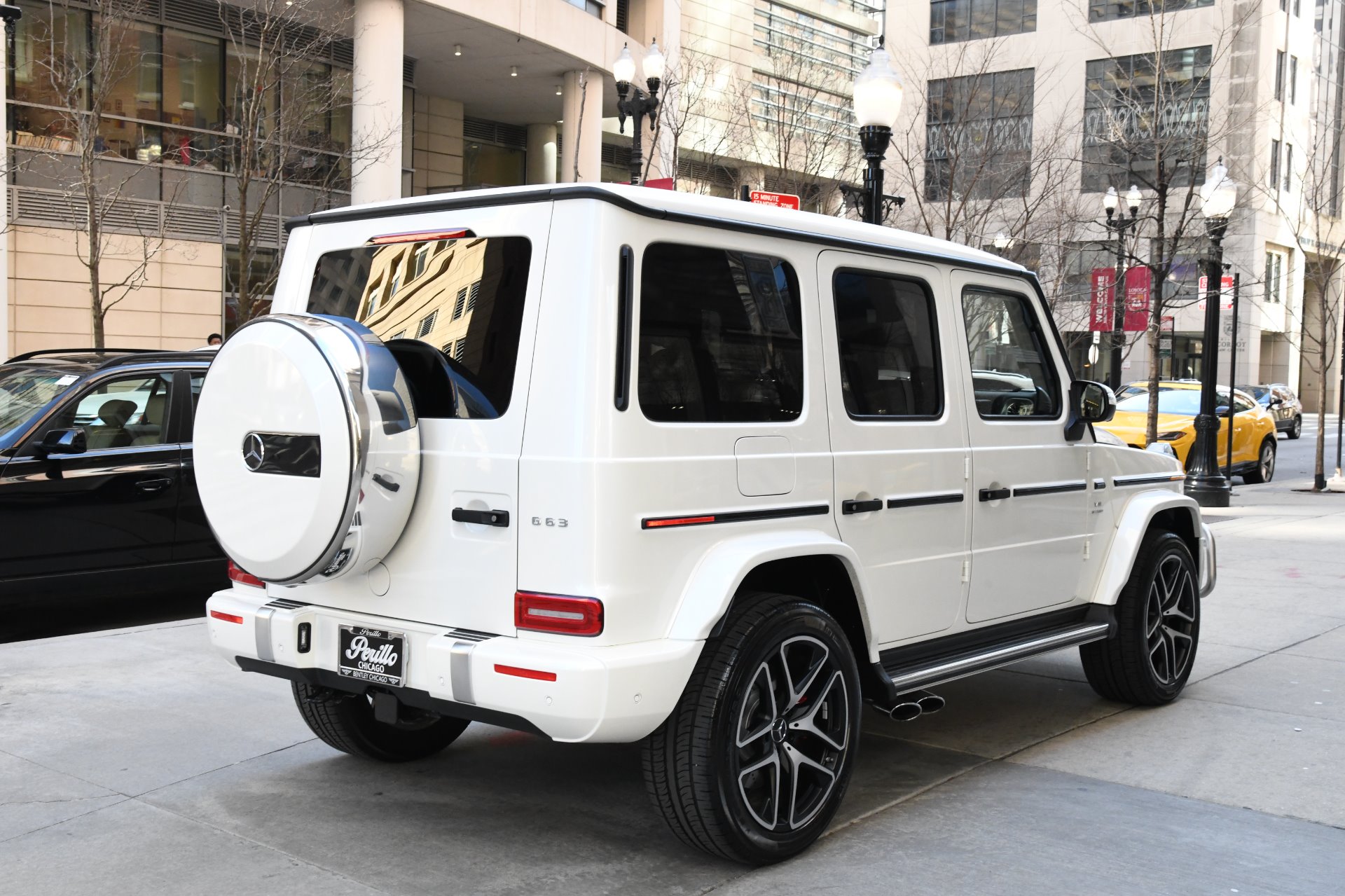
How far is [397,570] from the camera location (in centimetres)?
436

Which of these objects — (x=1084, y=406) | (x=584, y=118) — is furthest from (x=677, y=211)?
(x=584, y=118)

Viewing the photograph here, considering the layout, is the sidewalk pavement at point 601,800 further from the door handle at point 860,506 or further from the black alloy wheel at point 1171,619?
the door handle at point 860,506

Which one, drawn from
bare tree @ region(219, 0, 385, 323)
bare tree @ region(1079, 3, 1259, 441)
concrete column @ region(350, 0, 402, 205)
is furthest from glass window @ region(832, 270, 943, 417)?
concrete column @ region(350, 0, 402, 205)

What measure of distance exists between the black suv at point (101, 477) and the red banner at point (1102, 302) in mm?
23968

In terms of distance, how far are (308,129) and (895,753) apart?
19.7 m

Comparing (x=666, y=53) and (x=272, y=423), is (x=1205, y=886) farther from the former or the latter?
(x=666, y=53)

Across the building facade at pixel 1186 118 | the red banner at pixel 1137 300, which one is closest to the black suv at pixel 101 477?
the red banner at pixel 1137 300

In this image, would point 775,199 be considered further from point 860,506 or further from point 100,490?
point 100,490

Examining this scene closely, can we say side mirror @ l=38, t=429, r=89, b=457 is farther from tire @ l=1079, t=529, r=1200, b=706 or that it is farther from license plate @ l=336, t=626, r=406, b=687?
tire @ l=1079, t=529, r=1200, b=706

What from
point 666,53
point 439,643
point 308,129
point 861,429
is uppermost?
point 666,53

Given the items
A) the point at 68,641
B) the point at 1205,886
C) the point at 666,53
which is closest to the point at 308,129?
the point at 666,53

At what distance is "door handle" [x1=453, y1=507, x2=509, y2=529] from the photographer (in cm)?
410

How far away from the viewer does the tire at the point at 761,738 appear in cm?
408

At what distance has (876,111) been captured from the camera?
10.1 meters
